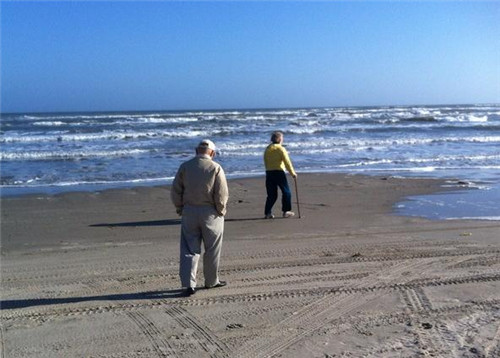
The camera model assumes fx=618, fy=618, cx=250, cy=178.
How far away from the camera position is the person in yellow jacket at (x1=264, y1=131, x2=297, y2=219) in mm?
10617

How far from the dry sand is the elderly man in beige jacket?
1.15ft

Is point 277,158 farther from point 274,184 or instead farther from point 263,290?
point 263,290

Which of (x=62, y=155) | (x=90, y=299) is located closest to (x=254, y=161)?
(x=62, y=155)

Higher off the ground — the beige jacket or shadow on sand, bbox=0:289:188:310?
the beige jacket

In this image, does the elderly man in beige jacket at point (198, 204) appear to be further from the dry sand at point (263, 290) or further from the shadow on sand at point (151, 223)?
the shadow on sand at point (151, 223)

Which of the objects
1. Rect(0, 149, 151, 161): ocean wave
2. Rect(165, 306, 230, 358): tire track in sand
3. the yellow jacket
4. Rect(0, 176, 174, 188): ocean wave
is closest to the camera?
Rect(165, 306, 230, 358): tire track in sand

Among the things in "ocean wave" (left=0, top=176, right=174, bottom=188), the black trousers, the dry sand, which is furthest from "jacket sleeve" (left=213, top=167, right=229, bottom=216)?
"ocean wave" (left=0, top=176, right=174, bottom=188)

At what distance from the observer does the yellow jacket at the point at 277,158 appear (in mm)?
10586

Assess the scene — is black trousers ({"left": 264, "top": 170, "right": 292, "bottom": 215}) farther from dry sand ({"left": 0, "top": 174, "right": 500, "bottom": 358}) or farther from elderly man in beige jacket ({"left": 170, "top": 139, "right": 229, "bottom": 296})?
elderly man in beige jacket ({"left": 170, "top": 139, "right": 229, "bottom": 296})

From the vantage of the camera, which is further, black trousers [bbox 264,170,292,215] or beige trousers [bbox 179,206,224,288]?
black trousers [bbox 264,170,292,215]

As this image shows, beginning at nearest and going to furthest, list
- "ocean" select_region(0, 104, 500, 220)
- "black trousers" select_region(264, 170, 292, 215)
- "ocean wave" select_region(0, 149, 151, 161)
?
"black trousers" select_region(264, 170, 292, 215) < "ocean" select_region(0, 104, 500, 220) < "ocean wave" select_region(0, 149, 151, 161)

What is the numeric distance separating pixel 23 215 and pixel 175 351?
794cm

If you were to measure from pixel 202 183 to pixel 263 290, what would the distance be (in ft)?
4.09

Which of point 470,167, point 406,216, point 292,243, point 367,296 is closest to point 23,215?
point 292,243
